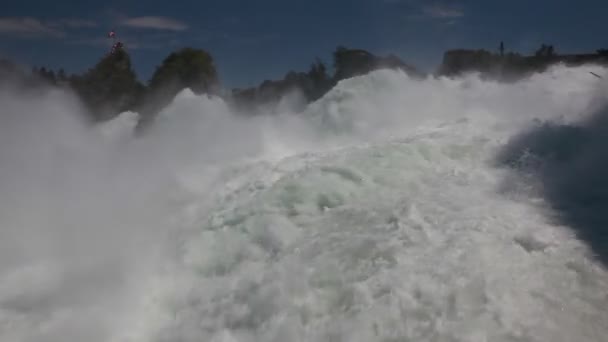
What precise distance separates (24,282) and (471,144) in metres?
10.6

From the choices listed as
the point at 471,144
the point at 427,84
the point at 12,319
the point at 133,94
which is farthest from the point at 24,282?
the point at 133,94

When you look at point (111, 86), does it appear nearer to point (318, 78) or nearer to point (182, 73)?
point (182, 73)

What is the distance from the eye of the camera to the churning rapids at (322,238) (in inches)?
263

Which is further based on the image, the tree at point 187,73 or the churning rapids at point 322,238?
the tree at point 187,73

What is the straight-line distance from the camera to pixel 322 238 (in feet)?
29.0

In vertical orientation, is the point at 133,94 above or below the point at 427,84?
below

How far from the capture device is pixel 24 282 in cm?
849

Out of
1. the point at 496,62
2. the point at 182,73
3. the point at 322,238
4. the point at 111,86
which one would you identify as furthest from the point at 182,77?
the point at 322,238

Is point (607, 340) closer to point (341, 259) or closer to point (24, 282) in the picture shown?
point (341, 259)

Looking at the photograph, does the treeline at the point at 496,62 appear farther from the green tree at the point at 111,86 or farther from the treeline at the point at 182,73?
the green tree at the point at 111,86

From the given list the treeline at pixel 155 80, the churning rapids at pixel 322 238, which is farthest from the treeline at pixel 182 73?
the churning rapids at pixel 322 238

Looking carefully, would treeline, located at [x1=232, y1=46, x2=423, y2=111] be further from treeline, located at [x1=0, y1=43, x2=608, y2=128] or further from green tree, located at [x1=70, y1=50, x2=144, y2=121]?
green tree, located at [x1=70, y1=50, x2=144, y2=121]

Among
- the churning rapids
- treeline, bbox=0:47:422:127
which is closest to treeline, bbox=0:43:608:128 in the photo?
treeline, bbox=0:47:422:127

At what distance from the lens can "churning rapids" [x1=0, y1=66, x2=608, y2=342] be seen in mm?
6688
